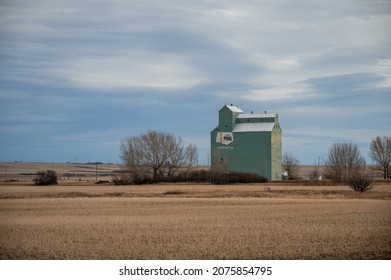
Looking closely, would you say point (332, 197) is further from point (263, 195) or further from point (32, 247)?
point (32, 247)

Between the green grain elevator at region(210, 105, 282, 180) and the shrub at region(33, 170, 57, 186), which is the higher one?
the green grain elevator at region(210, 105, 282, 180)

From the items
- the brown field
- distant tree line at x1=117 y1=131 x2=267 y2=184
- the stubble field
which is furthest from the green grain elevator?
the stubble field

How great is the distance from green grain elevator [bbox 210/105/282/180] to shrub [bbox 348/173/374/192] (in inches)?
938

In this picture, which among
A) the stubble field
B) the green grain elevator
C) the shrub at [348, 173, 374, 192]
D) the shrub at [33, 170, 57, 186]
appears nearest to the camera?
the stubble field

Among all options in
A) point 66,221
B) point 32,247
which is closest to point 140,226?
point 66,221

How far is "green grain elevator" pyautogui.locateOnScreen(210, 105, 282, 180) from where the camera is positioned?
268 ft

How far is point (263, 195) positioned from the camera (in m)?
52.4

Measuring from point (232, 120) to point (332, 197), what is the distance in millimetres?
34829

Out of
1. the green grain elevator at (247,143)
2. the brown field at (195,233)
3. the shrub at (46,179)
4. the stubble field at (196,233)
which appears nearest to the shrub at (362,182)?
the brown field at (195,233)

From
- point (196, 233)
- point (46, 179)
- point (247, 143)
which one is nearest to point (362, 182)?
point (247, 143)

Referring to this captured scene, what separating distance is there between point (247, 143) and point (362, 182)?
86.0ft

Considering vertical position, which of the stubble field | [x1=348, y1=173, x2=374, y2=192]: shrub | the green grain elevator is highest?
the green grain elevator

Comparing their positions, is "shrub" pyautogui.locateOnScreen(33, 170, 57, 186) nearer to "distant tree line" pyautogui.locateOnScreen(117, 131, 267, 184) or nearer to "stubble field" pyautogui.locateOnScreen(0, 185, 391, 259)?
"distant tree line" pyautogui.locateOnScreen(117, 131, 267, 184)

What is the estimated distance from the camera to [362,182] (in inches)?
2258
